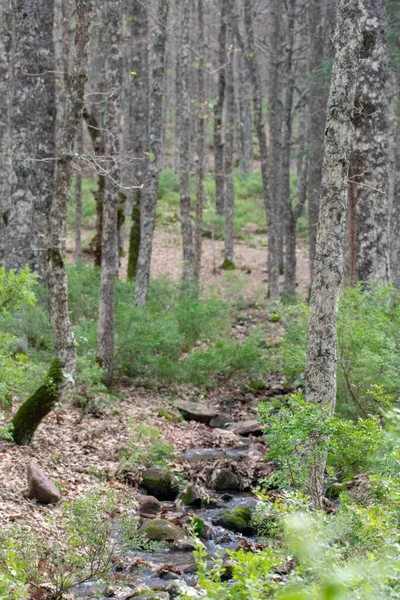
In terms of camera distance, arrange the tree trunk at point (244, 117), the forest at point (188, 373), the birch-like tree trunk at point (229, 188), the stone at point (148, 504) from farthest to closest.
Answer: the tree trunk at point (244, 117) < the birch-like tree trunk at point (229, 188) < the stone at point (148, 504) < the forest at point (188, 373)

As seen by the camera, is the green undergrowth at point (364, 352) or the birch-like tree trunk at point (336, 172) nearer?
the birch-like tree trunk at point (336, 172)

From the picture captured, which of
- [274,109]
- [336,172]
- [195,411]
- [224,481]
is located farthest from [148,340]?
[274,109]

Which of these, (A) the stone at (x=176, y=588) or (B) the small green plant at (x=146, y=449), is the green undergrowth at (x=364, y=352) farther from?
(A) the stone at (x=176, y=588)

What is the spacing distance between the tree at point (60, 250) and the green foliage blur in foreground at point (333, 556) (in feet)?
12.5

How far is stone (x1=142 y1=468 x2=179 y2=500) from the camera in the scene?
8.40 m

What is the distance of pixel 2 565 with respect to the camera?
4.50m

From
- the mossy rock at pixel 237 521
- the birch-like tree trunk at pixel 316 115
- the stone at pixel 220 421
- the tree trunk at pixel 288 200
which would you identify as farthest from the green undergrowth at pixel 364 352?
the tree trunk at pixel 288 200

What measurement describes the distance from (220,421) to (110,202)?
3.89m

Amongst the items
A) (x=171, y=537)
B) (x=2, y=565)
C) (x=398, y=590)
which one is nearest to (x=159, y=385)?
(x=171, y=537)

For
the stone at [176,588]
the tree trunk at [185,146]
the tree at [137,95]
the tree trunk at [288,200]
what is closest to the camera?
the stone at [176,588]

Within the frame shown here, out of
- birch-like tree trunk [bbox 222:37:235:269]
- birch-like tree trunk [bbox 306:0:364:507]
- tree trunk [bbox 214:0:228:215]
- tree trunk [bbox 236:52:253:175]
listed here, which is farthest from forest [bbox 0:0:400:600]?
tree trunk [bbox 236:52:253:175]

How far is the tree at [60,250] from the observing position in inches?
318

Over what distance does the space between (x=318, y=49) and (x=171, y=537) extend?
15016mm

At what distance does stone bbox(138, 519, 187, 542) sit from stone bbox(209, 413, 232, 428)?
4093mm
